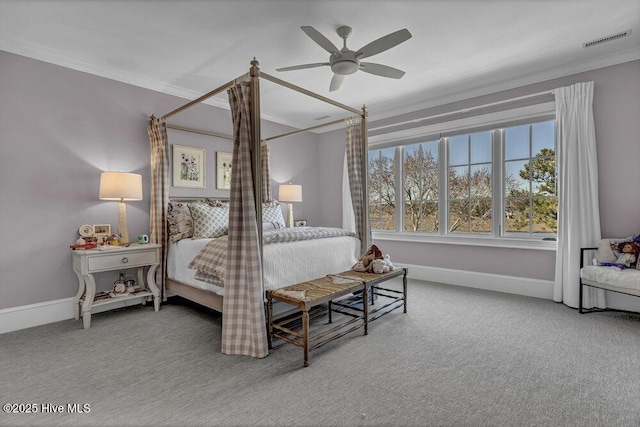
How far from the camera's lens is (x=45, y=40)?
9.70 ft

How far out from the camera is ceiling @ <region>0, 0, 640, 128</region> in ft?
8.33

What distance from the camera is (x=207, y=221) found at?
12.0ft

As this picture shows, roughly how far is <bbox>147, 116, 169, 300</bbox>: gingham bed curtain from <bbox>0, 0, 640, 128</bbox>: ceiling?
70cm

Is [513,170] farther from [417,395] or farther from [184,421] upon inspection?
[184,421]

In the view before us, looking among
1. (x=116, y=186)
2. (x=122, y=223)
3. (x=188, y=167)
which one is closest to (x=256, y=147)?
(x=116, y=186)

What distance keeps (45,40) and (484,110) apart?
5.03 m

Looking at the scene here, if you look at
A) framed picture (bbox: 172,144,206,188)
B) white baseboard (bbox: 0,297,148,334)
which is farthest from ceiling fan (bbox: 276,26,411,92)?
white baseboard (bbox: 0,297,148,334)

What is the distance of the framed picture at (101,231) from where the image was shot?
3477mm

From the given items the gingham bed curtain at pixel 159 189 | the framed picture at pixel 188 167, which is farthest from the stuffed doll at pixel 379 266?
the framed picture at pixel 188 167

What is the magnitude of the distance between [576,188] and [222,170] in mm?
4500

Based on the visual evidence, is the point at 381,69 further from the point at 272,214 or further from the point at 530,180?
the point at 530,180

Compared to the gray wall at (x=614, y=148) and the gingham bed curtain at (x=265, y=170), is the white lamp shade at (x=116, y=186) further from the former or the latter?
the gray wall at (x=614, y=148)

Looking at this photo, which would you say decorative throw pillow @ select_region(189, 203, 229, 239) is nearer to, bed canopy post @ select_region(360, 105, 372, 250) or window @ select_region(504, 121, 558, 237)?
bed canopy post @ select_region(360, 105, 372, 250)

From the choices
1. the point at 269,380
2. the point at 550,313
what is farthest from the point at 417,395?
the point at 550,313
